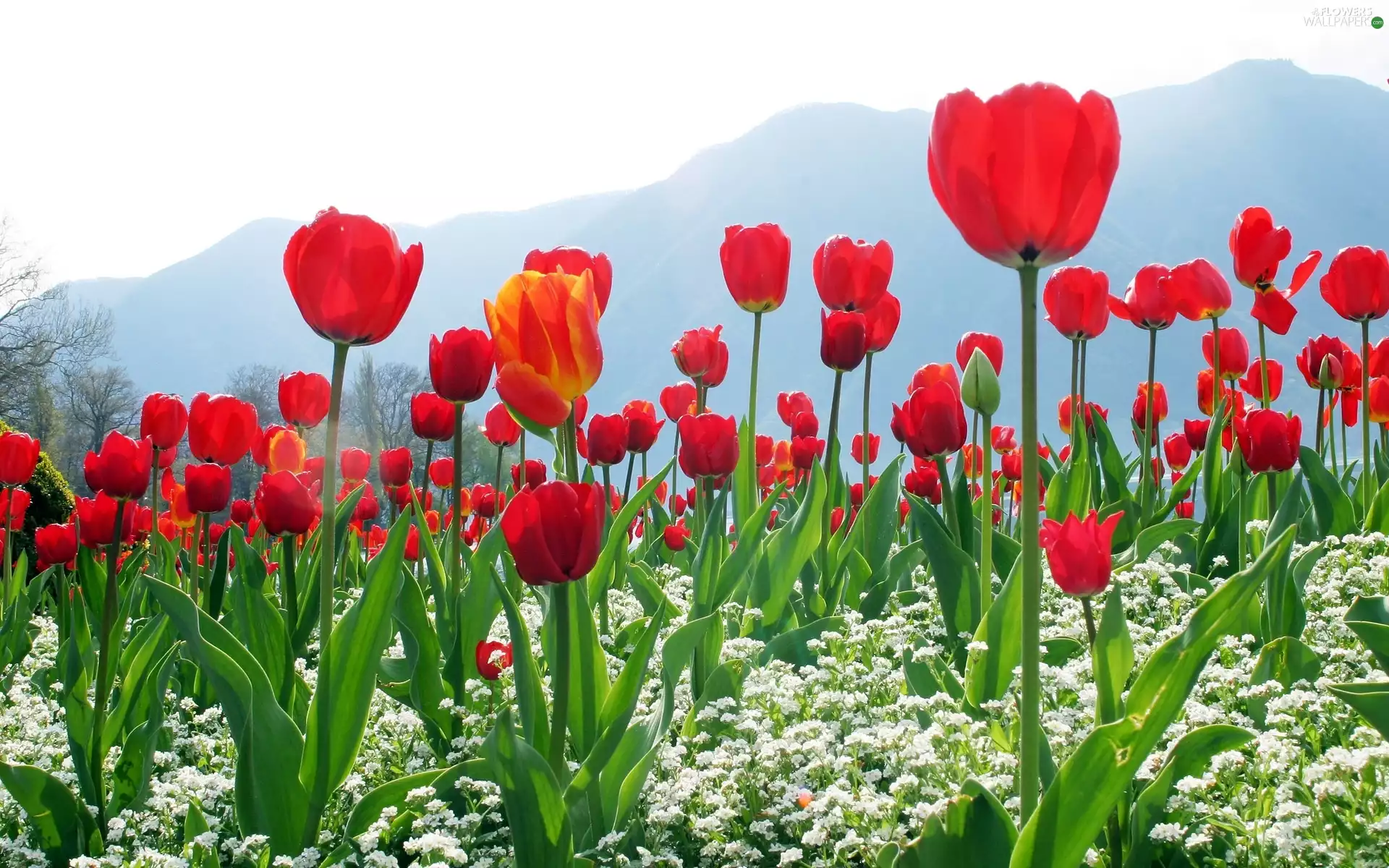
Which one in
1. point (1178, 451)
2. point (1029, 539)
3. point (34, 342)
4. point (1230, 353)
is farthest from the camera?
point (34, 342)

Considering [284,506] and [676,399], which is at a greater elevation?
[676,399]

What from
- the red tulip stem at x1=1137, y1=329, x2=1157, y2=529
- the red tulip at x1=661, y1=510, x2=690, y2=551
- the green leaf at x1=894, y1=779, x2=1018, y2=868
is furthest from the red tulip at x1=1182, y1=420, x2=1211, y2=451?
the green leaf at x1=894, y1=779, x2=1018, y2=868

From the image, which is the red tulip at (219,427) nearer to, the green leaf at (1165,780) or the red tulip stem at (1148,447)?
the green leaf at (1165,780)

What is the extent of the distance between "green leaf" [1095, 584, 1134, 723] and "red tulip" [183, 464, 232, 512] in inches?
94.5

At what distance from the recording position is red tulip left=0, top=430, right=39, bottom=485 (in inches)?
144

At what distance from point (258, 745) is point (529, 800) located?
56 cm

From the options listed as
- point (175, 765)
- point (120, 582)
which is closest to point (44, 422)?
point (120, 582)

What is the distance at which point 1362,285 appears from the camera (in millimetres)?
3461

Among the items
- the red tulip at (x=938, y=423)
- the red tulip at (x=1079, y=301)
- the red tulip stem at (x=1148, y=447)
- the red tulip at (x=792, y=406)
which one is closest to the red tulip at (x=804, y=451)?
the red tulip at (x=792, y=406)

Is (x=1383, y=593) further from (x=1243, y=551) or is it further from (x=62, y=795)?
(x=62, y=795)

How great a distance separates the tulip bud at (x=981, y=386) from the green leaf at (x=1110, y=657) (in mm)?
862

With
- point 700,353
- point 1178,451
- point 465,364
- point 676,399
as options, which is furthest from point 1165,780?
point 1178,451

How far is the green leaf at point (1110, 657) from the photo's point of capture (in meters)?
1.49

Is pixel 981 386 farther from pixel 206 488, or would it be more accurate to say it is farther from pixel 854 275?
pixel 206 488
